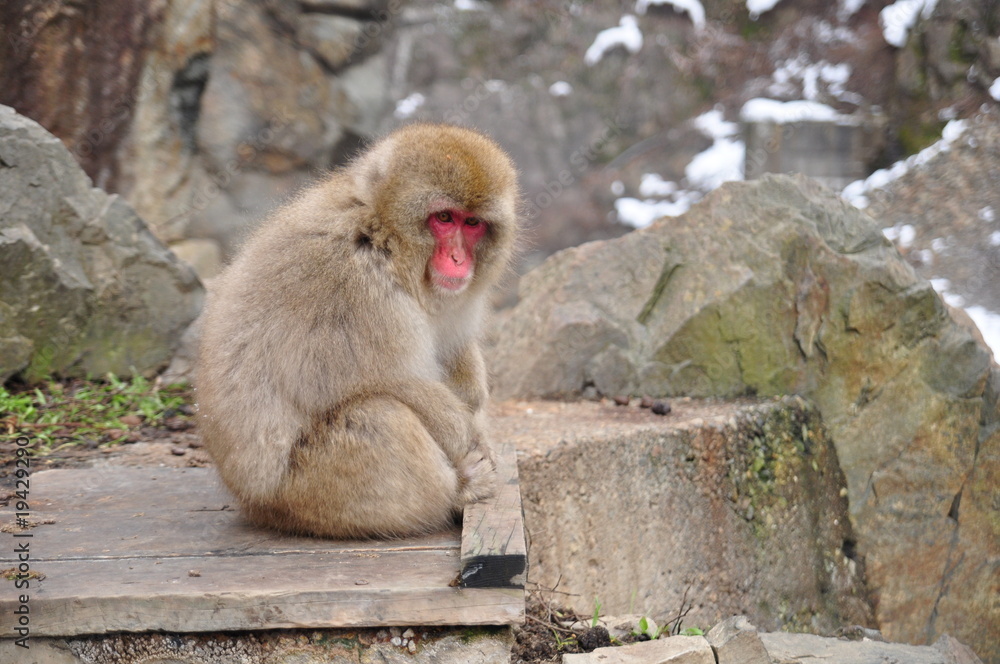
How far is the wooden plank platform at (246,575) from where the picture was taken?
2.03 m

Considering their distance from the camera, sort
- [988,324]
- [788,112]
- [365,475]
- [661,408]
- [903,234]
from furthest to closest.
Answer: [788,112], [903,234], [988,324], [661,408], [365,475]

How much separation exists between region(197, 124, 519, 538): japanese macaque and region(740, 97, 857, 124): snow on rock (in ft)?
26.1

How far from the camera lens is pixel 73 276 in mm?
4176

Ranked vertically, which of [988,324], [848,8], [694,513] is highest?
[848,8]

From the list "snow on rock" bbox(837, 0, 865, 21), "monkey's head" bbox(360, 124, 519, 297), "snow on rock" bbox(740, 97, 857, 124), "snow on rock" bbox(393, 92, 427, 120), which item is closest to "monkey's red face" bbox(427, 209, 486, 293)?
"monkey's head" bbox(360, 124, 519, 297)

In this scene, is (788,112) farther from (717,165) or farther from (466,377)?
(466,377)

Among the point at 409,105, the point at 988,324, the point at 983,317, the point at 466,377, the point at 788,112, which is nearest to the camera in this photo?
the point at 466,377

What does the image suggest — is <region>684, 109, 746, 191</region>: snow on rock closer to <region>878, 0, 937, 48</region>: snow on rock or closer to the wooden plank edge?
<region>878, 0, 937, 48</region>: snow on rock

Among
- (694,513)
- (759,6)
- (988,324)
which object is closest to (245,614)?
(694,513)

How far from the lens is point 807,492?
4094mm

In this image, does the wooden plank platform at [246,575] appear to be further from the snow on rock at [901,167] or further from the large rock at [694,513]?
the snow on rock at [901,167]

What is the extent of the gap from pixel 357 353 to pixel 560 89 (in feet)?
32.4

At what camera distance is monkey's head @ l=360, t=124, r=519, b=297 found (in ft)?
8.30

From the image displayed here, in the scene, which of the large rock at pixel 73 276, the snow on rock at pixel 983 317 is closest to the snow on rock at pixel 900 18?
the snow on rock at pixel 983 317
